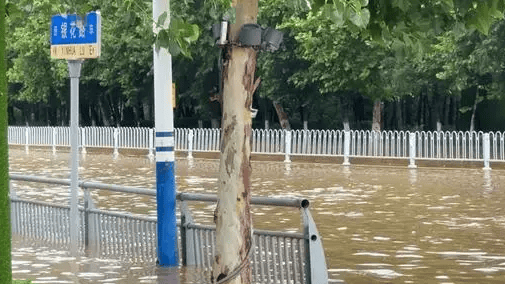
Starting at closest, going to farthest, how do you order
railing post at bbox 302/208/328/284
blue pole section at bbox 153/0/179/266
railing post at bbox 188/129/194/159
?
railing post at bbox 302/208/328/284, blue pole section at bbox 153/0/179/266, railing post at bbox 188/129/194/159

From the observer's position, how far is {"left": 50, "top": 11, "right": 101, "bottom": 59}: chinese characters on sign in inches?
544

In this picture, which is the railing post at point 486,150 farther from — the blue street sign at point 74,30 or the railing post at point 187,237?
the railing post at point 187,237

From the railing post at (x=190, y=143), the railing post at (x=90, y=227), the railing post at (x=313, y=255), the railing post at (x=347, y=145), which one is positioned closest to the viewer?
the railing post at (x=313, y=255)

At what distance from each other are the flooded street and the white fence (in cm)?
125

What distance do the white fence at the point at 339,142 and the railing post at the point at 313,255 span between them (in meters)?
24.2

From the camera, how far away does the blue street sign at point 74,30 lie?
13.8 metres

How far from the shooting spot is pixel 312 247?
1010 centimetres

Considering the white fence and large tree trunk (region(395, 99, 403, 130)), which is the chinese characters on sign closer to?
the white fence

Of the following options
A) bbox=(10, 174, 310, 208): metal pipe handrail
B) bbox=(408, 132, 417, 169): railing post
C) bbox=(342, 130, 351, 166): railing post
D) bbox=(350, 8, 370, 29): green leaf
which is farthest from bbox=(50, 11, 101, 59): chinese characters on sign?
bbox=(342, 130, 351, 166): railing post

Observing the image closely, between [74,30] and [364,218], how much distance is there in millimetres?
7046

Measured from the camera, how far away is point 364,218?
19.1 m

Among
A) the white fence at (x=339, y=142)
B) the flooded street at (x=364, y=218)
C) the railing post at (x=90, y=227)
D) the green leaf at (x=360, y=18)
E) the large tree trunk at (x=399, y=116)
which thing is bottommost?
the flooded street at (x=364, y=218)

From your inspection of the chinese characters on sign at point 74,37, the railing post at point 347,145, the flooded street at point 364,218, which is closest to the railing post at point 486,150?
the flooded street at point 364,218

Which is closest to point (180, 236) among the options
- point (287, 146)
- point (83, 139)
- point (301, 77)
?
point (287, 146)
